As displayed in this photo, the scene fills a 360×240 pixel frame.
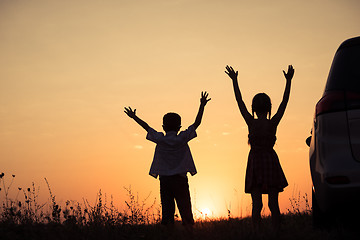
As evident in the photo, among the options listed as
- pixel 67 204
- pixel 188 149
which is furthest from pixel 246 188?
pixel 67 204

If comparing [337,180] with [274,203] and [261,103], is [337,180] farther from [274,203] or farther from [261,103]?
[261,103]

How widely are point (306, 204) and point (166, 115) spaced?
11.7 feet

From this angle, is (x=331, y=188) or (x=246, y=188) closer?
(x=331, y=188)

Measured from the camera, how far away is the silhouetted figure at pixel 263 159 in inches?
235

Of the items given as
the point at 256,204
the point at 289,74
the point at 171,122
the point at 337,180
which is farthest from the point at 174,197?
the point at 337,180

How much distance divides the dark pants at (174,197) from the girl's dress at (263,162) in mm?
885

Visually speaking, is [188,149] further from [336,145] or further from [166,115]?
[336,145]

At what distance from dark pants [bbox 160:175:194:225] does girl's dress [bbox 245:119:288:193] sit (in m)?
0.89

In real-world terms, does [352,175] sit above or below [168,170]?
below

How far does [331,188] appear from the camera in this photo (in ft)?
14.3

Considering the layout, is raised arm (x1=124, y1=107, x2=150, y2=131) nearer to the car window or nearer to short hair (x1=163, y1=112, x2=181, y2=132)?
short hair (x1=163, y1=112, x2=181, y2=132)

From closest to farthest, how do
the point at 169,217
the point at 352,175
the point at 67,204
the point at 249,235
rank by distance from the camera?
the point at 352,175 → the point at 249,235 → the point at 169,217 → the point at 67,204

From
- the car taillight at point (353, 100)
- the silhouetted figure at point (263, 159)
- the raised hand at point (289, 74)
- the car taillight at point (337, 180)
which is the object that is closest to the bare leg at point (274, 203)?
the silhouetted figure at point (263, 159)

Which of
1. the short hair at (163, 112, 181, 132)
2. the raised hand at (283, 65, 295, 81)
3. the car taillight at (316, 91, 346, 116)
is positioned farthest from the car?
the short hair at (163, 112, 181, 132)
